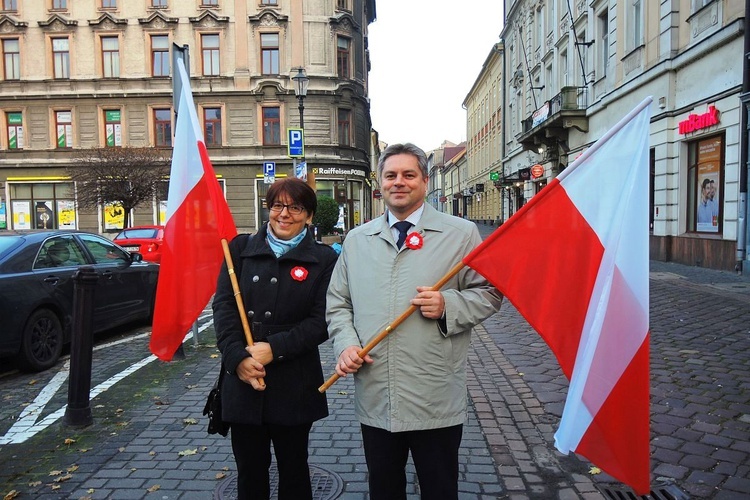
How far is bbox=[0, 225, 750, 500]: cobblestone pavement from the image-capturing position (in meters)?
3.51

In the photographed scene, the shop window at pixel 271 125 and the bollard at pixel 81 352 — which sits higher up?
the shop window at pixel 271 125

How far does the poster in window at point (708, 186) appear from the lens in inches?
583

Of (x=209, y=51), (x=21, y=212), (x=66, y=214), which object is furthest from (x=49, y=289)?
(x=21, y=212)

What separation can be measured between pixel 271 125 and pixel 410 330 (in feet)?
113

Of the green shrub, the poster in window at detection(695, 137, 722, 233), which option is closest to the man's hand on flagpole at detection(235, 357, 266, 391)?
the poster in window at detection(695, 137, 722, 233)

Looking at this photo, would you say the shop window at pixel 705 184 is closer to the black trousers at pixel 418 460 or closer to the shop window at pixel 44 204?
the black trousers at pixel 418 460

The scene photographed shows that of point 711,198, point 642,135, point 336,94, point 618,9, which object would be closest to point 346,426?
point 642,135

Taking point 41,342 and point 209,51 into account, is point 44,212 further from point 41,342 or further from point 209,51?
point 41,342

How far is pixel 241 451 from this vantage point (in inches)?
109

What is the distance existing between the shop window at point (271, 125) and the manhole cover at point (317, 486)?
1300 inches

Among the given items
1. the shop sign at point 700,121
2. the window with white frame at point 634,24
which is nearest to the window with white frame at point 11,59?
the window with white frame at point 634,24

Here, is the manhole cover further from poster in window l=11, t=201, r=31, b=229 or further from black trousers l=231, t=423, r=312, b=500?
poster in window l=11, t=201, r=31, b=229

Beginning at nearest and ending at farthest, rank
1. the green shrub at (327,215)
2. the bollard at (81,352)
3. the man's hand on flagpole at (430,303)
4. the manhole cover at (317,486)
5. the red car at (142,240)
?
the man's hand on flagpole at (430,303)
the manhole cover at (317,486)
the bollard at (81,352)
the red car at (142,240)
the green shrub at (327,215)

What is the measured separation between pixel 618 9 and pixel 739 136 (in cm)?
881
